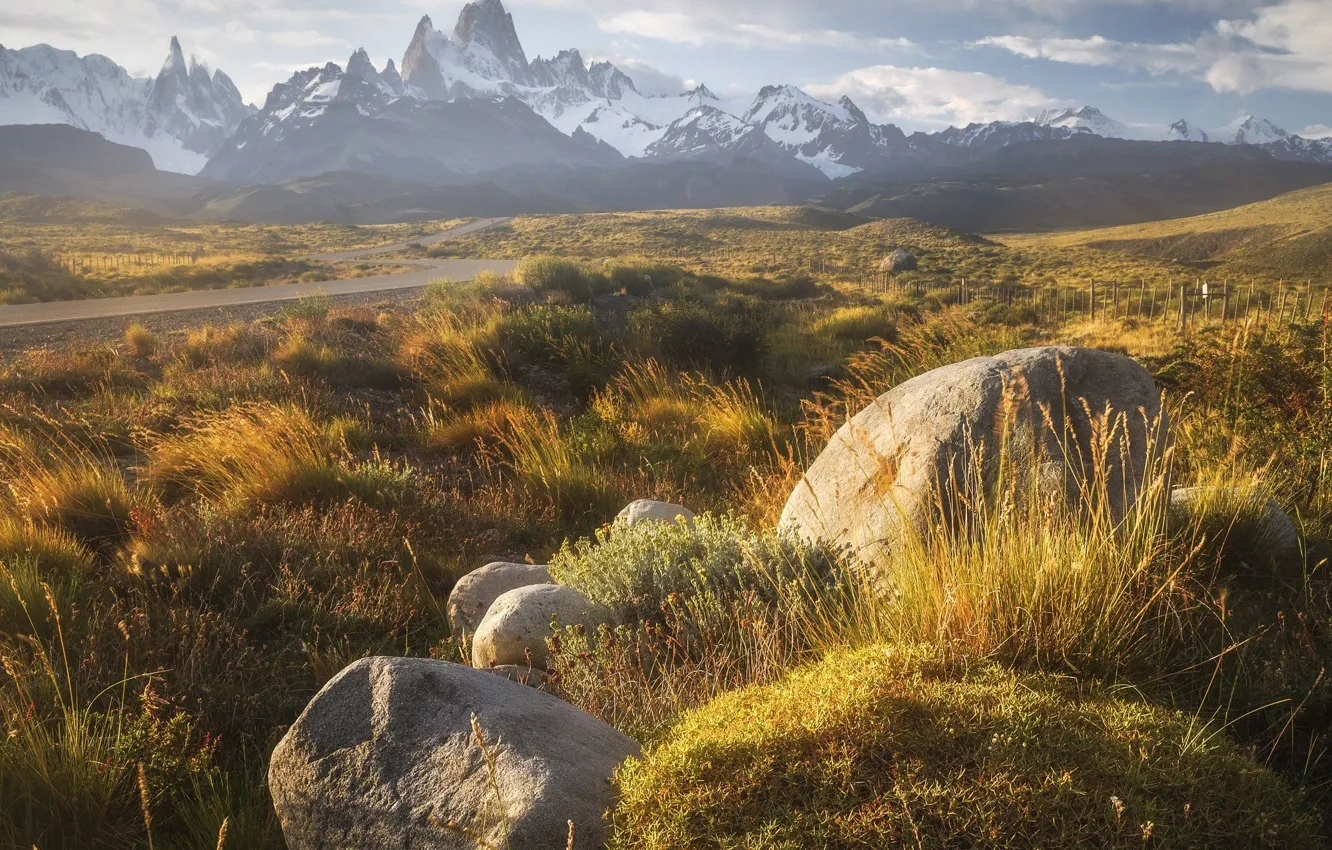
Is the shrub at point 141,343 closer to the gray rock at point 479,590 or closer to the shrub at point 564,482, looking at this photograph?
the shrub at point 564,482

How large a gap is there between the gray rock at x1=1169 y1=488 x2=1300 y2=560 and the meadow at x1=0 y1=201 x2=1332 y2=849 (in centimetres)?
5

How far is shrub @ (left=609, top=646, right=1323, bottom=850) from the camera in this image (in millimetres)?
1837

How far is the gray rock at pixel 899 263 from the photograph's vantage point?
47.5 metres

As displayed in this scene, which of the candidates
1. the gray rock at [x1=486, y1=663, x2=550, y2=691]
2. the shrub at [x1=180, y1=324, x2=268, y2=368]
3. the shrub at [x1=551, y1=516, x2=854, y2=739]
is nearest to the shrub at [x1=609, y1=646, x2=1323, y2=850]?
the shrub at [x1=551, y1=516, x2=854, y2=739]

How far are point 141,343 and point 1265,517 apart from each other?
43.4ft

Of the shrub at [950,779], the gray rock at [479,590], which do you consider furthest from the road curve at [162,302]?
the shrub at [950,779]

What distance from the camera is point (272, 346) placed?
36.1 ft

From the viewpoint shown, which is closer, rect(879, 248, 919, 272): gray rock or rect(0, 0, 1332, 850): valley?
rect(0, 0, 1332, 850): valley

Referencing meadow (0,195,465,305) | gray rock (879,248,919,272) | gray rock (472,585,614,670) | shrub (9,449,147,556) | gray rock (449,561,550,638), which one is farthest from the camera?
gray rock (879,248,919,272)

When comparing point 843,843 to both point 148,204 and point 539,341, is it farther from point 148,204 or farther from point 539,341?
point 148,204

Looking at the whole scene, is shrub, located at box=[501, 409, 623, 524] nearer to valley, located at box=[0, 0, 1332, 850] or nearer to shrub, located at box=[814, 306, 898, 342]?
valley, located at box=[0, 0, 1332, 850]

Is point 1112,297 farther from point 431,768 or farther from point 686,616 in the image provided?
point 431,768

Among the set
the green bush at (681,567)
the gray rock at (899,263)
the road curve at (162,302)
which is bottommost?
the green bush at (681,567)

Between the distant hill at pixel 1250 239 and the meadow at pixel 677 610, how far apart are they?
5952 cm
